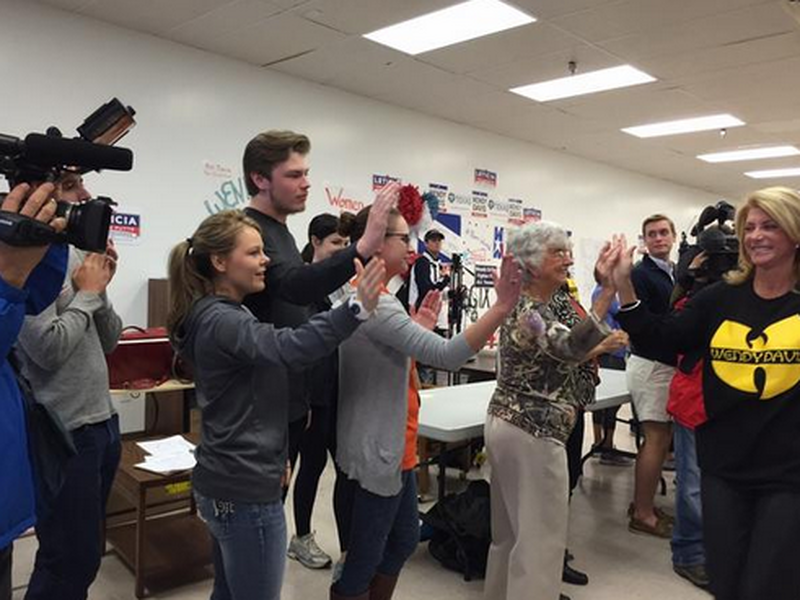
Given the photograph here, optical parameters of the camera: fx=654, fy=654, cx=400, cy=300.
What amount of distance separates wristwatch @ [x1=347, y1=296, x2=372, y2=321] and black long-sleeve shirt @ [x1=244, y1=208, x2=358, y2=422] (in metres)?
0.21

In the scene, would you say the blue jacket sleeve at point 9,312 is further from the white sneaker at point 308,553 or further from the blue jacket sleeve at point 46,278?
the white sneaker at point 308,553

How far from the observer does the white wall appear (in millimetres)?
4105

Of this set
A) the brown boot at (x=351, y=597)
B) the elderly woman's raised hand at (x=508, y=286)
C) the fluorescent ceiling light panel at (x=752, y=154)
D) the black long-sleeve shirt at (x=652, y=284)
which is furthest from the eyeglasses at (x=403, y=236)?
the fluorescent ceiling light panel at (x=752, y=154)

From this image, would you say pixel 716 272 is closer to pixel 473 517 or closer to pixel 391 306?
pixel 391 306

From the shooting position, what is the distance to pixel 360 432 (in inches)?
71.8

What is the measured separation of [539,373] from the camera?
2.08 meters

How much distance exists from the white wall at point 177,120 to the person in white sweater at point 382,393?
3.23 metres

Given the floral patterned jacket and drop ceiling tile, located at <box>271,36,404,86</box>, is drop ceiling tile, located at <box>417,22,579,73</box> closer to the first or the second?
drop ceiling tile, located at <box>271,36,404,86</box>

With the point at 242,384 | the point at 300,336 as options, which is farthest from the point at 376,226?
the point at 242,384

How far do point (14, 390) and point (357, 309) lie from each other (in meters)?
0.65

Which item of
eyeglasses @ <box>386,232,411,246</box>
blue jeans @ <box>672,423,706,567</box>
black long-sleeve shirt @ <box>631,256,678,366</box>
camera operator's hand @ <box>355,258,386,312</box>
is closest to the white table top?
blue jeans @ <box>672,423,706,567</box>

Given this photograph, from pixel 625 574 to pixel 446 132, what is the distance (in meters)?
5.01

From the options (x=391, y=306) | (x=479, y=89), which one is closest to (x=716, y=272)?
(x=391, y=306)

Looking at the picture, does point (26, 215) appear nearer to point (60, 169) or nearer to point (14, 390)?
point (60, 169)
